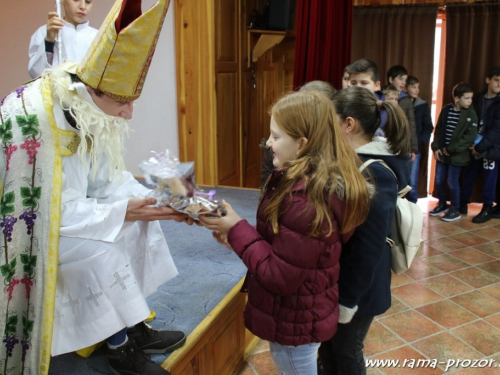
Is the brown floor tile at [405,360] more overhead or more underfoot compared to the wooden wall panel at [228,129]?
more underfoot

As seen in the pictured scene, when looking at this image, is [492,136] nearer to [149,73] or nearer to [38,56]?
[149,73]

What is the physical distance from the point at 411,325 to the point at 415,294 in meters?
0.39

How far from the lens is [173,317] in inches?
73.9

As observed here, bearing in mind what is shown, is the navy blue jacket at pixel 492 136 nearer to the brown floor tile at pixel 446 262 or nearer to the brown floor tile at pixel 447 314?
the brown floor tile at pixel 446 262

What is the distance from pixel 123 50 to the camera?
52.4 inches

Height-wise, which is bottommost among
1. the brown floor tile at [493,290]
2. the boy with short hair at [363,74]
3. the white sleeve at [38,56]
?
the brown floor tile at [493,290]

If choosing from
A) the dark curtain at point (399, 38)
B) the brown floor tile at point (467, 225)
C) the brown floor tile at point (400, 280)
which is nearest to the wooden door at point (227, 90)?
the dark curtain at point (399, 38)

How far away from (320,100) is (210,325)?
Result: 3.28 feet

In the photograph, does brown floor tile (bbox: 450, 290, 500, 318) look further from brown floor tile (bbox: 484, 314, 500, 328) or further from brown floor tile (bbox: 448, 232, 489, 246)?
brown floor tile (bbox: 448, 232, 489, 246)

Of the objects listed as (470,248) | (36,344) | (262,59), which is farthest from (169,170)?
(262,59)

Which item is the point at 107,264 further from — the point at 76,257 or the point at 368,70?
the point at 368,70

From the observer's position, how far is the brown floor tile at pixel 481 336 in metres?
2.27

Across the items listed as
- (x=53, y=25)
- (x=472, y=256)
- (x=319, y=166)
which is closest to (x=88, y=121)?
(x=319, y=166)

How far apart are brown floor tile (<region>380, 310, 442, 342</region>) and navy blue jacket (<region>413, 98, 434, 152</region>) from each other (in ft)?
6.80
